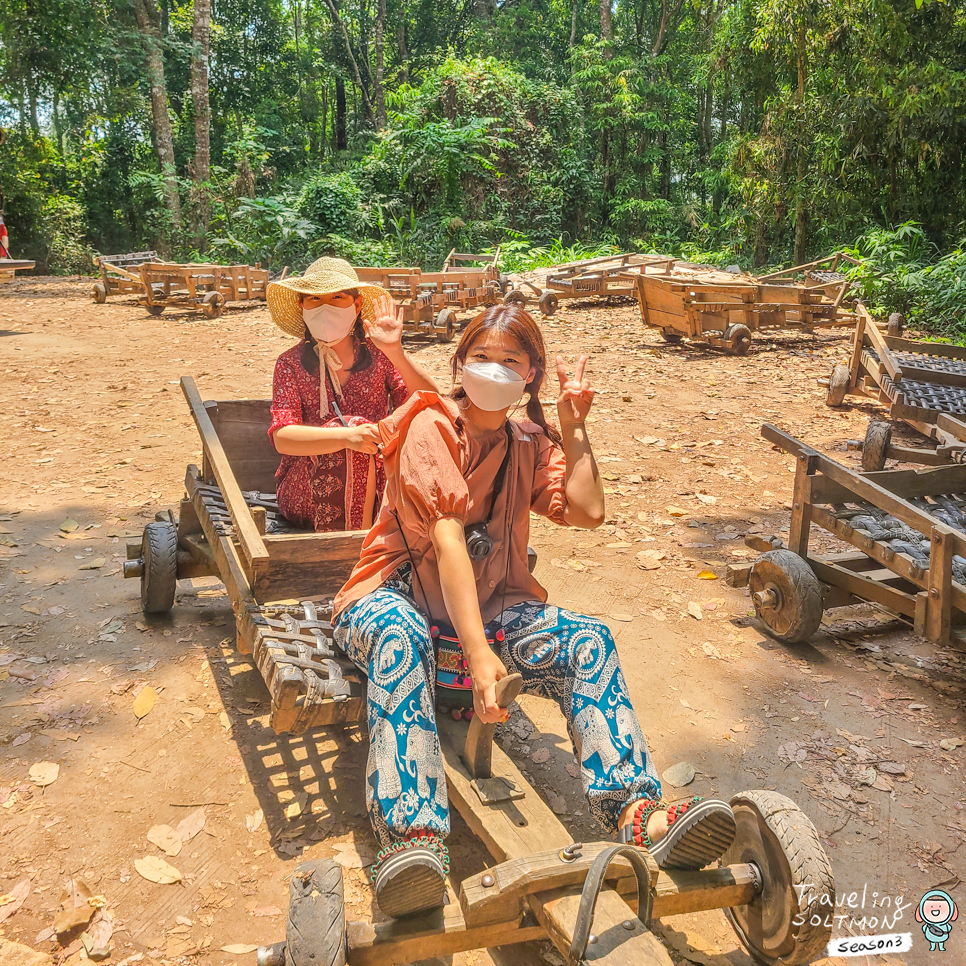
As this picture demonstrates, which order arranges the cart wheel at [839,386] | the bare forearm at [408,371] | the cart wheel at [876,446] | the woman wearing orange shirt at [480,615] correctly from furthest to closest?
the cart wheel at [839,386], the cart wheel at [876,446], the bare forearm at [408,371], the woman wearing orange shirt at [480,615]

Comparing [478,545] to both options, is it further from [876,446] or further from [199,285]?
[199,285]

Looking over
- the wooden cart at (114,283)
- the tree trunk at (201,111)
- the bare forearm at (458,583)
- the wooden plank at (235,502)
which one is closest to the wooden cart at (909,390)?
the bare forearm at (458,583)

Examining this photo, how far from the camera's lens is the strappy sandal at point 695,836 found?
2031 mm

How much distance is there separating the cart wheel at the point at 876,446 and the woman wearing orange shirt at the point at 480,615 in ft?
15.5

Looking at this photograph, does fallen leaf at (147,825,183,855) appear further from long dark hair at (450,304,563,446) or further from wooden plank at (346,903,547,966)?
long dark hair at (450,304,563,446)

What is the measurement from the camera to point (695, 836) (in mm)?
2049

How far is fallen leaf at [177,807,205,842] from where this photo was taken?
276cm

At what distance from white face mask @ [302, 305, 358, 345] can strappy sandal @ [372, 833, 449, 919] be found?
7.42 ft

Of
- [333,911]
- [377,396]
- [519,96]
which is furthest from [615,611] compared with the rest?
[519,96]

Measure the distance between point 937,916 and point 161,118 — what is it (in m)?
21.5

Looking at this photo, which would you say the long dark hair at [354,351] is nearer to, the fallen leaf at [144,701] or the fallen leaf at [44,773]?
the fallen leaf at [144,701]

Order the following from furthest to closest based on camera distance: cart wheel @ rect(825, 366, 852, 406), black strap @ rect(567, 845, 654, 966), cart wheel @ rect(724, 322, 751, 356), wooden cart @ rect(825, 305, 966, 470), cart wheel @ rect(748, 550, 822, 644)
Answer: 1. cart wheel @ rect(724, 322, 751, 356)
2. cart wheel @ rect(825, 366, 852, 406)
3. wooden cart @ rect(825, 305, 966, 470)
4. cart wheel @ rect(748, 550, 822, 644)
5. black strap @ rect(567, 845, 654, 966)

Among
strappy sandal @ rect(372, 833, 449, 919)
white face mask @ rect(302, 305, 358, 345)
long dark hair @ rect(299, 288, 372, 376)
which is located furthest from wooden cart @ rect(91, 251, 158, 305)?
strappy sandal @ rect(372, 833, 449, 919)

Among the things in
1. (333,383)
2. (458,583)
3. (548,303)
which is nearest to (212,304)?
(548,303)
